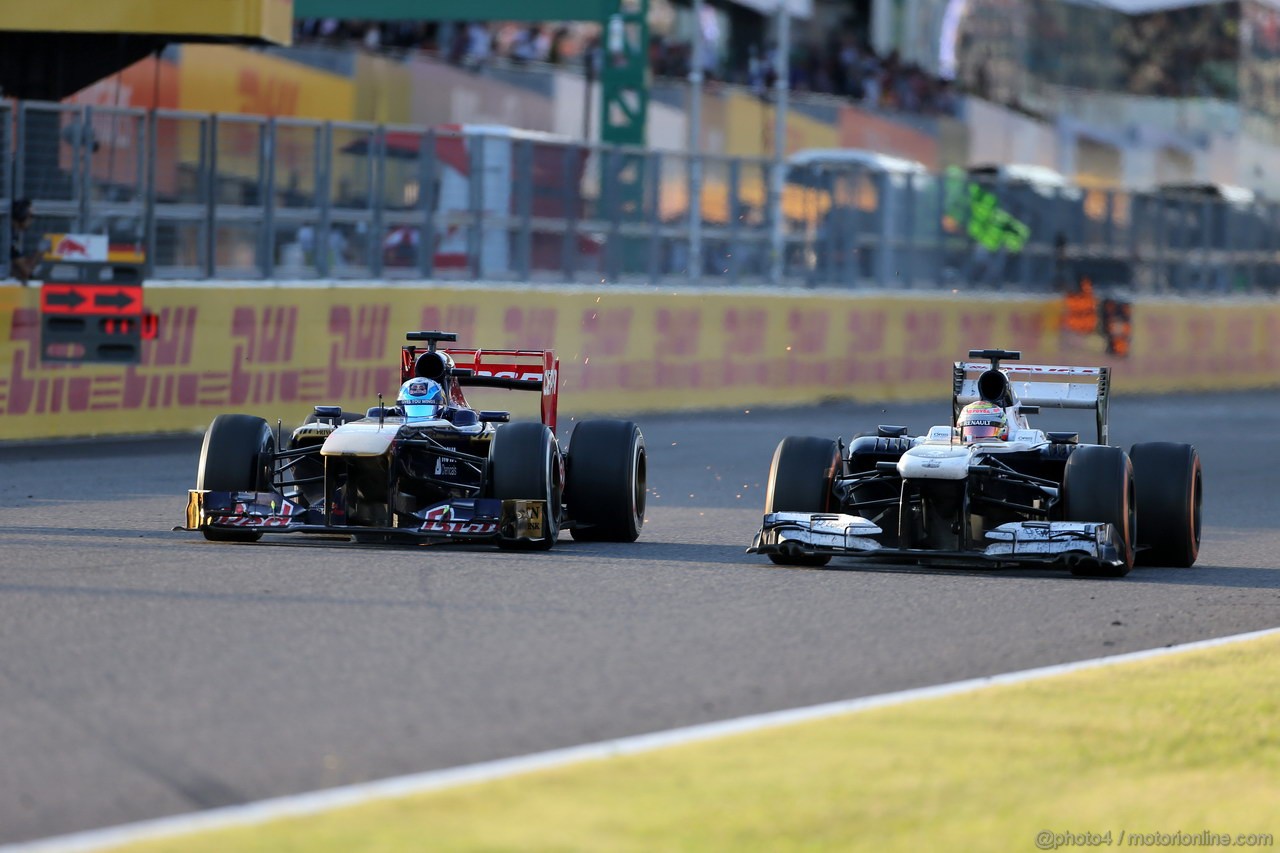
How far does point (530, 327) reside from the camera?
22375mm

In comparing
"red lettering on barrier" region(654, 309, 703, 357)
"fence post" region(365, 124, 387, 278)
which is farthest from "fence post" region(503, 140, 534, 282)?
"red lettering on barrier" region(654, 309, 703, 357)

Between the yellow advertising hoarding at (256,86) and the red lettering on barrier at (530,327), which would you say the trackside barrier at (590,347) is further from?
the yellow advertising hoarding at (256,86)

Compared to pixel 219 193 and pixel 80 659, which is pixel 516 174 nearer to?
pixel 219 193

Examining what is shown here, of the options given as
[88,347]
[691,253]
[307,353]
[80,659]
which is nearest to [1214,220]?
[691,253]

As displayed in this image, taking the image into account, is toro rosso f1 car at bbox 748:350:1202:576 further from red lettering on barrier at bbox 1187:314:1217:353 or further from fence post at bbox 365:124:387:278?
red lettering on barrier at bbox 1187:314:1217:353

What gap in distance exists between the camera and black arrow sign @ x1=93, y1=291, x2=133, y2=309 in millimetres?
18284

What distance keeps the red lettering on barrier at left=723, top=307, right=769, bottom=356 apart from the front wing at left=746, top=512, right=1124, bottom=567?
44.3 feet

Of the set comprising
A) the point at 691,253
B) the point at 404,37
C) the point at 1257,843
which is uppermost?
the point at 404,37

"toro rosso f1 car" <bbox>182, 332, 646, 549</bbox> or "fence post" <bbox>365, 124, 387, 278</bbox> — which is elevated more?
"fence post" <bbox>365, 124, 387, 278</bbox>

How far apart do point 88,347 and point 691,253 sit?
7960 millimetres

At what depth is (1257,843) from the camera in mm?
5449

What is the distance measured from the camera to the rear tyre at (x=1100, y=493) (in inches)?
424

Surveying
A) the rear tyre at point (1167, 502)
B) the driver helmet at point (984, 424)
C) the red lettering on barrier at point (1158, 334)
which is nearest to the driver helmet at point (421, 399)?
the driver helmet at point (984, 424)
